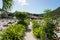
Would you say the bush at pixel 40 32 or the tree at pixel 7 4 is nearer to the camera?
Answer: the bush at pixel 40 32

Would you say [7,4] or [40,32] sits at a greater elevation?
[7,4]

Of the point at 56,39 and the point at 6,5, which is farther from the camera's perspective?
the point at 6,5

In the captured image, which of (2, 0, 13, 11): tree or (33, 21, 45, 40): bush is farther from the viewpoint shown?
(2, 0, 13, 11): tree

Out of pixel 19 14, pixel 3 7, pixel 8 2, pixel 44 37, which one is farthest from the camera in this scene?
pixel 3 7

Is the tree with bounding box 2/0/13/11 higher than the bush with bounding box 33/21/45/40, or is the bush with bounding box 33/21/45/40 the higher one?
the tree with bounding box 2/0/13/11

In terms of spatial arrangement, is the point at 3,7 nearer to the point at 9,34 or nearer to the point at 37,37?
the point at 37,37

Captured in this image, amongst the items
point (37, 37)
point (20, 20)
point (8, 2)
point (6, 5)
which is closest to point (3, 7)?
point (6, 5)

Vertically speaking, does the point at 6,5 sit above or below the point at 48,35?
above

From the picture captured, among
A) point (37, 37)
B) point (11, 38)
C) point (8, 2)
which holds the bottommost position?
point (37, 37)

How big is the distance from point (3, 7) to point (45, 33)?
1226 inches

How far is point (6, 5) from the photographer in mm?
43000

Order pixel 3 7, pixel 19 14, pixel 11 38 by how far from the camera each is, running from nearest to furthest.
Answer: pixel 11 38, pixel 19 14, pixel 3 7

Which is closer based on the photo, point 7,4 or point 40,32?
point 40,32

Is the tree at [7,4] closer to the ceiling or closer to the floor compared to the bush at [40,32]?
closer to the ceiling
